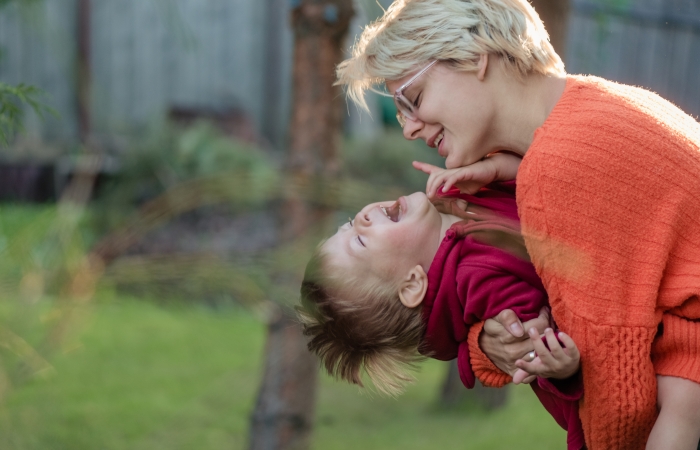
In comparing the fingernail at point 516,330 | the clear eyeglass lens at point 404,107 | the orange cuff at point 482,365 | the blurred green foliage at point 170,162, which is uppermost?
the clear eyeglass lens at point 404,107

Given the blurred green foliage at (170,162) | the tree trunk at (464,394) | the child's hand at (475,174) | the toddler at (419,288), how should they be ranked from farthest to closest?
the blurred green foliage at (170,162) < the tree trunk at (464,394) < the child's hand at (475,174) < the toddler at (419,288)

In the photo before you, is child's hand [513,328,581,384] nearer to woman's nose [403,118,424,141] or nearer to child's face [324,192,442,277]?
child's face [324,192,442,277]

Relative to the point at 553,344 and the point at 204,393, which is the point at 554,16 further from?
the point at 553,344

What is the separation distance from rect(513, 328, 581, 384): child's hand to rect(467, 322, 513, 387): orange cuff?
12 centimetres

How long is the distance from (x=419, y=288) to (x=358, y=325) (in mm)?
152

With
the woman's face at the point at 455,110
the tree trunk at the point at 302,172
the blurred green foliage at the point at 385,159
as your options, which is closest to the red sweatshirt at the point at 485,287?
the woman's face at the point at 455,110

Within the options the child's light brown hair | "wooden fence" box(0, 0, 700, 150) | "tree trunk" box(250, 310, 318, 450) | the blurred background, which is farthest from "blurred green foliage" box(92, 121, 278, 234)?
the child's light brown hair

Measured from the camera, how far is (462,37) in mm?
1376

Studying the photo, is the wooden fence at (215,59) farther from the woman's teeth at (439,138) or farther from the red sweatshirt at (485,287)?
the red sweatshirt at (485,287)

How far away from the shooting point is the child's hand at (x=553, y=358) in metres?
1.21

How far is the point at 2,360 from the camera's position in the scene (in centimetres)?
78

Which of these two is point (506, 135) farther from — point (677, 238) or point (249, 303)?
point (249, 303)

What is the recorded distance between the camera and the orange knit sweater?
1.20 m

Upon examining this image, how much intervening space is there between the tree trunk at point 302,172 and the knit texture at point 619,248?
1.43m
